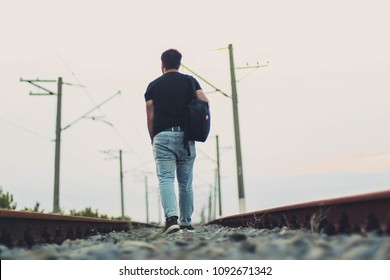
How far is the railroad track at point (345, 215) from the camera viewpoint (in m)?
2.97

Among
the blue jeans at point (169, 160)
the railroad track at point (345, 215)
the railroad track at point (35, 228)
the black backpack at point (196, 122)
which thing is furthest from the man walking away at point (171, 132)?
the railroad track at point (345, 215)

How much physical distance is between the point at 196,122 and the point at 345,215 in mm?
2259

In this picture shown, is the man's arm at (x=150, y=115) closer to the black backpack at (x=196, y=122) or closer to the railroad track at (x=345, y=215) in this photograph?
the black backpack at (x=196, y=122)

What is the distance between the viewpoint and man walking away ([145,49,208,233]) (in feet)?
18.0

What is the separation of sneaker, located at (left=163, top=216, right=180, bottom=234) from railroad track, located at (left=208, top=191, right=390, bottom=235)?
1077 millimetres

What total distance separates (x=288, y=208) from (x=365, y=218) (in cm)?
200

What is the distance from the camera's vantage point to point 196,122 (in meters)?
5.38

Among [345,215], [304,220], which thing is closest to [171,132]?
[304,220]

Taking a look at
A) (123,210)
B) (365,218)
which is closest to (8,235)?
(365,218)

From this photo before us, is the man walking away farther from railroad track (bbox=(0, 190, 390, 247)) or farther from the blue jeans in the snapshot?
railroad track (bbox=(0, 190, 390, 247))

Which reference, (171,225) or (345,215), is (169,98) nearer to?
(171,225)

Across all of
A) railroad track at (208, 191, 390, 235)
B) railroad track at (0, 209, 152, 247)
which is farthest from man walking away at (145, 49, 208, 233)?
railroad track at (208, 191, 390, 235)
